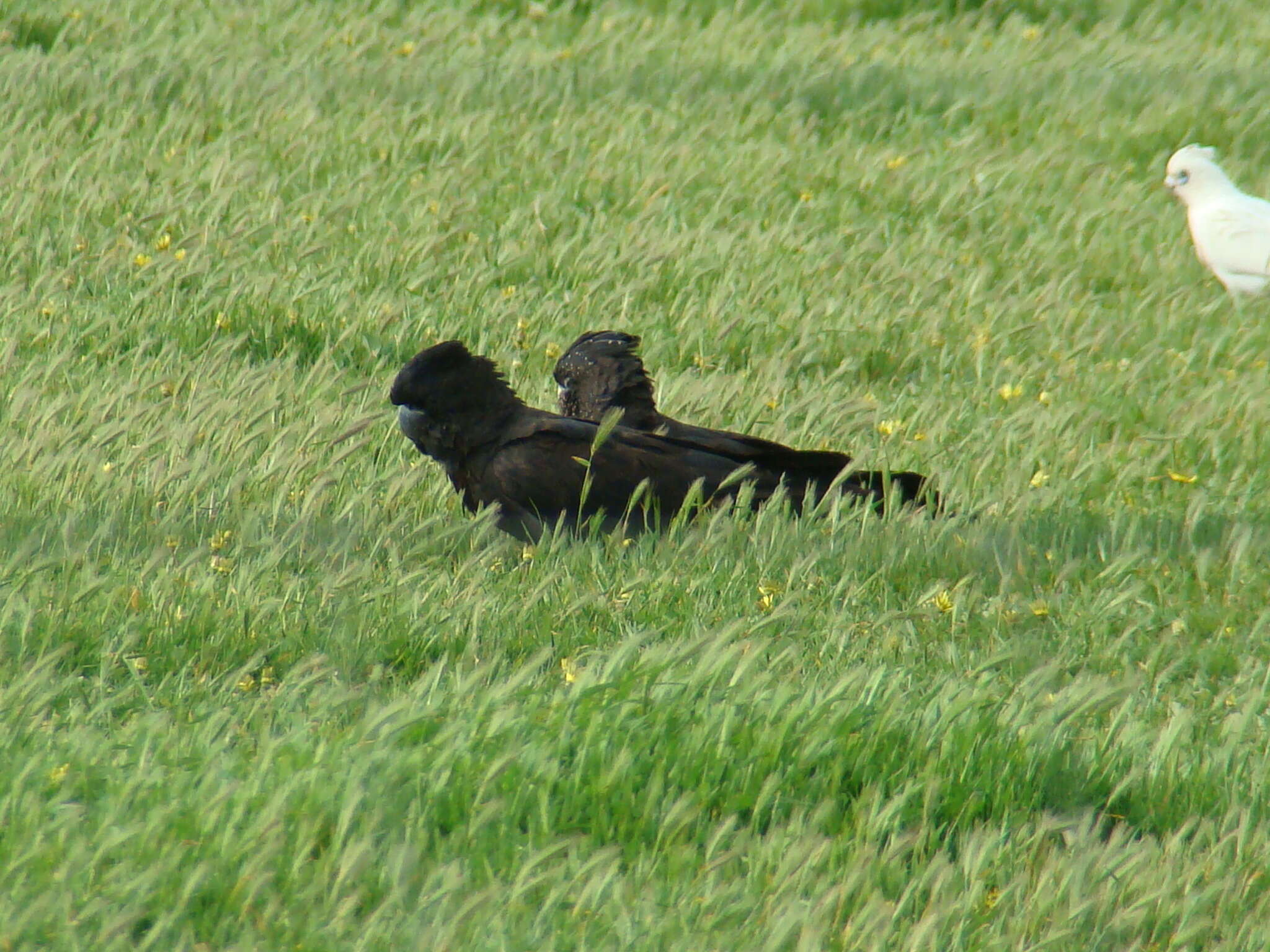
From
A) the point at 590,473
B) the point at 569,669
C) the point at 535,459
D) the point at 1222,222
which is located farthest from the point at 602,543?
the point at 1222,222

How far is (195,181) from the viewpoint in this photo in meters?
7.21

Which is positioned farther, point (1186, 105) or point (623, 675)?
point (1186, 105)

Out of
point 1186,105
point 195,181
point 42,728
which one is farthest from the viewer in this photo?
point 1186,105

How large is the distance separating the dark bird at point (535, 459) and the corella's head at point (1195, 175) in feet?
15.6

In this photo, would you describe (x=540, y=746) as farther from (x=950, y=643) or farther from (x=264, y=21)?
(x=264, y=21)

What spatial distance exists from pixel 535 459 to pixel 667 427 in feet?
2.28

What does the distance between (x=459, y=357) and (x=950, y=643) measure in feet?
6.55

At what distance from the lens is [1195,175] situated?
8.13 metres

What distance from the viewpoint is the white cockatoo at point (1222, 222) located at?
7.37 metres

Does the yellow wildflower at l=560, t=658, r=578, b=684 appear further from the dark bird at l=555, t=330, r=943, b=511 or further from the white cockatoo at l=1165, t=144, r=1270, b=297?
the white cockatoo at l=1165, t=144, r=1270, b=297

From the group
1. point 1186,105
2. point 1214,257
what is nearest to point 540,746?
point 1214,257

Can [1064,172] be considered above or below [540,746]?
above

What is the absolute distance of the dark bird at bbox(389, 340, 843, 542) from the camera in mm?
4461

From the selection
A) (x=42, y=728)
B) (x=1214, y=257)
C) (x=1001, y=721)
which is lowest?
(x=42, y=728)
